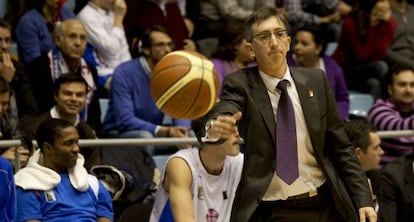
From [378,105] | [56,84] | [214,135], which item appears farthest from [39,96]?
[214,135]

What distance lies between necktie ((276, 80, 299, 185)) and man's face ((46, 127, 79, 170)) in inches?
55.9

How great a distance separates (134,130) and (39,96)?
2.20 feet

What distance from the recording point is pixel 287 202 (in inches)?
168

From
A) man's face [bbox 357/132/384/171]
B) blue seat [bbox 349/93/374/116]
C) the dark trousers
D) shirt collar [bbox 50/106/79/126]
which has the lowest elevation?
blue seat [bbox 349/93/374/116]

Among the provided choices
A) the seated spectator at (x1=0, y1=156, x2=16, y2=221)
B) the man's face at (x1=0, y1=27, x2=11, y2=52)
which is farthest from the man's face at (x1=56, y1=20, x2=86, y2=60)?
the seated spectator at (x1=0, y1=156, x2=16, y2=221)

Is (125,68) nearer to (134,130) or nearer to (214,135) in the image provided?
(134,130)

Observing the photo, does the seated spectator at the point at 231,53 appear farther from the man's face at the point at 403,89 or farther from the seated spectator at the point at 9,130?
the seated spectator at the point at 9,130

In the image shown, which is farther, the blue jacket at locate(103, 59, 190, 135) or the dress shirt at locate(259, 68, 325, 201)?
the blue jacket at locate(103, 59, 190, 135)

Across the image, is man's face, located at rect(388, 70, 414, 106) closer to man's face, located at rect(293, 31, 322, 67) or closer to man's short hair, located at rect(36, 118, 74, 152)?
man's face, located at rect(293, 31, 322, 67)

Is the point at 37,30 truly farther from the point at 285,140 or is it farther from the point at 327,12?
the point at 285,140

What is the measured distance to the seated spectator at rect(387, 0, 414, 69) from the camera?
8.42m

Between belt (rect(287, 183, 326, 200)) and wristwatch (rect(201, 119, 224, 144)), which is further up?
wristwatch (rect(201, 119, 224, 144))

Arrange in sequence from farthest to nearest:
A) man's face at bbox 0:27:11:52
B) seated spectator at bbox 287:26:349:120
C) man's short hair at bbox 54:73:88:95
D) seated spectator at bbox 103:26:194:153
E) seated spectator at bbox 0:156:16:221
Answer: seated spectator at bbox 287:26:349:120 → seated spectator at bbox 103:26:194:153 → man's face at bbox 0:27:11:52 → man's short hair at bbox 54:73:88:95 → seated spectator at bbox 0:156:16:221

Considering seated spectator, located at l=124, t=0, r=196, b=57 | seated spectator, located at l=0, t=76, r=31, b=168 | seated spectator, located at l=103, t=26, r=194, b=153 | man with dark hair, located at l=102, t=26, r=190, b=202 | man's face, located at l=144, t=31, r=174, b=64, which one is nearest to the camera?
seated spectator, located at l=0, t=76, r=31, b=168
